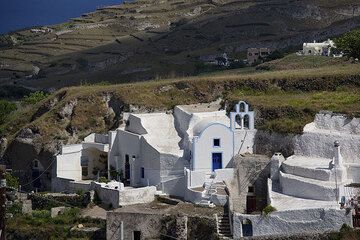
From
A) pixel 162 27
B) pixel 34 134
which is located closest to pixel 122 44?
pixel 162 27

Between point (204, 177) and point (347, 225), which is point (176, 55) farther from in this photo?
point (347, 225)

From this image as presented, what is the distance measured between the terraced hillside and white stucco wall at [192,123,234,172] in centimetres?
3521

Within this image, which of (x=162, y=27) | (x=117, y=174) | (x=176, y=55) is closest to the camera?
(x=117, y=174)

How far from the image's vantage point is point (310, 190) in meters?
33.7

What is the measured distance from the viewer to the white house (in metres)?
38.3

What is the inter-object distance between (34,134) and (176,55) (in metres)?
47.0

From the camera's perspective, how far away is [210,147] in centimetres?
3847

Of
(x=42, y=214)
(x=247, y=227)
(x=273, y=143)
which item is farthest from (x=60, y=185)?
(x=247, y=227)

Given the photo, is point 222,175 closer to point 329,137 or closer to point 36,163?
point 329,137

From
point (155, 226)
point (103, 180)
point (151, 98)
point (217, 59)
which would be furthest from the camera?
point (217, 59)

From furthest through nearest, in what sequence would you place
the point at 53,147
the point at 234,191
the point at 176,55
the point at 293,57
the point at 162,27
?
the point at 162,27
the point at 176,55
the point at 293,57
the point at 53,147
the point at 234,191

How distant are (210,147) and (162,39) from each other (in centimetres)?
6572

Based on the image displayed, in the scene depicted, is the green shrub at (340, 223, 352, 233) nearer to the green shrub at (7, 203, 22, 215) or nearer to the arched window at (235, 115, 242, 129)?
the arched window at (235, 115, 242, 129)

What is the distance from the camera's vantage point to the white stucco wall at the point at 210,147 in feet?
126
